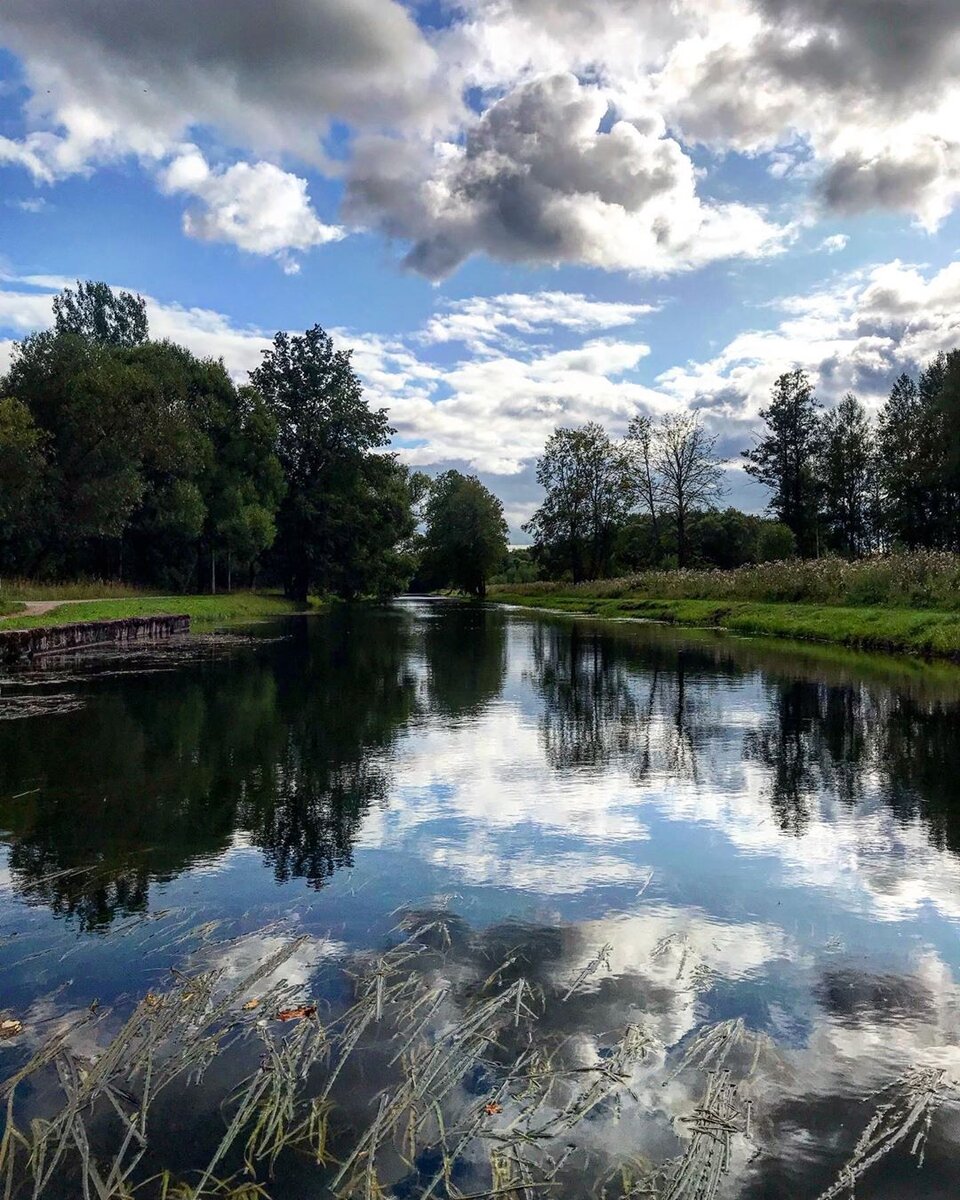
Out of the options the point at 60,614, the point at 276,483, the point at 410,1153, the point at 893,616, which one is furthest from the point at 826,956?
the point at 276,483

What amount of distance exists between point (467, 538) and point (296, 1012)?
82.2 m

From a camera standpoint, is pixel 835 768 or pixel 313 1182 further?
pixel 835 768

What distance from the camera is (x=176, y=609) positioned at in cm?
3591

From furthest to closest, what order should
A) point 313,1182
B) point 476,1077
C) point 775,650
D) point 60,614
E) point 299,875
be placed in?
point 60,614
point 775,650
point 299,875
point 476,1077
point 313,1182

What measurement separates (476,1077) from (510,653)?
20058mm

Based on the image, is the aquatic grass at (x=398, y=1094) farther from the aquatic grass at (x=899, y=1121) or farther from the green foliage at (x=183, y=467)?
the green foliage at (x=183, y=467)

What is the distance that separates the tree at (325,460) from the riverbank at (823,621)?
70.9 feet

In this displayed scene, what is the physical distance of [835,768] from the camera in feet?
30.5

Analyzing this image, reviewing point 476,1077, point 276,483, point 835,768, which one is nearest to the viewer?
point 476,1077

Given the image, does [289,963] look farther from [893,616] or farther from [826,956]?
[893,616]

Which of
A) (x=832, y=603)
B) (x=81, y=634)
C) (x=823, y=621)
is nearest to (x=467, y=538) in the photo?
(x=832, y=603)

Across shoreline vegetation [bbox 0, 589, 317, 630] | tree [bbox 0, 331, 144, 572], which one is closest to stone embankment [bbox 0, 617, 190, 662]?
shoreline vegetation [bbox 0, 589, 317, 630]

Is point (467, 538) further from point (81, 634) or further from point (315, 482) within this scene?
point (81, 634)

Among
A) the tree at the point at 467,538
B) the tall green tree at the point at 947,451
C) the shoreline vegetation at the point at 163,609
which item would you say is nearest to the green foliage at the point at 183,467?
the shoreline vegetation at the point at 163,609
